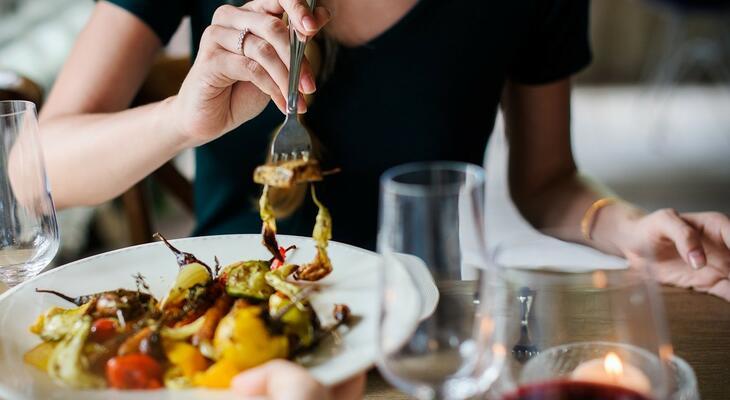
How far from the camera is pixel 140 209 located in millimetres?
1395

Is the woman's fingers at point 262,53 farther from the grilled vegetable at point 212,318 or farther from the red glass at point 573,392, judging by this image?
the red glass at point 573,392

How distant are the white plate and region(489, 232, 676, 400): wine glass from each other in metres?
0.10

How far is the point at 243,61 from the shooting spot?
82 cm

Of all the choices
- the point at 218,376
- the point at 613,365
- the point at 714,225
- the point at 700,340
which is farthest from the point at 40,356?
the point at 714,225

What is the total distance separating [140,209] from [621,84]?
384cm

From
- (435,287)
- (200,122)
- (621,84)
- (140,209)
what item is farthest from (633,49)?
(435,287)

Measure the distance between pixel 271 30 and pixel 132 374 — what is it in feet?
1.15

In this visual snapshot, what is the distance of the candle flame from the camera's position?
53 cm

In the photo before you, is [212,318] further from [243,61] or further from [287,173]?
[243,61]

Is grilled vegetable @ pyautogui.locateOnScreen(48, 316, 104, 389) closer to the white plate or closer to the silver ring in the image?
the white plate

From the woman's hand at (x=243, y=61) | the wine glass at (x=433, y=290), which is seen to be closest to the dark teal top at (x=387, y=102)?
the woman's hand at (x=243, y=61)

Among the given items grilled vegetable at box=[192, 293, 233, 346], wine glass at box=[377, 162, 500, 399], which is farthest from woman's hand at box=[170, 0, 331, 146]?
wine glass at box=[377, 162, 500, 399]

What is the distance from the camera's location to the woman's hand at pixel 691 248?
0.86 m

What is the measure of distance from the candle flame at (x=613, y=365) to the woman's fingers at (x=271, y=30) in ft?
1.27
